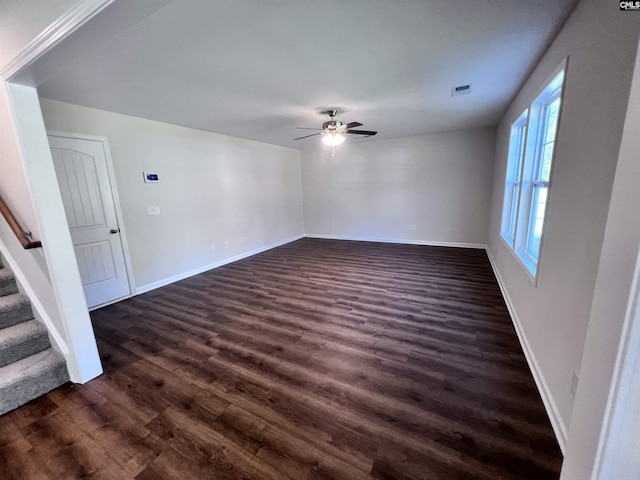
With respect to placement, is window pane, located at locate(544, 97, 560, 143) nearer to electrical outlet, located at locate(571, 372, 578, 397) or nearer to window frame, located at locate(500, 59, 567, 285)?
window frame, located at locate(500, 59, 567, 285)

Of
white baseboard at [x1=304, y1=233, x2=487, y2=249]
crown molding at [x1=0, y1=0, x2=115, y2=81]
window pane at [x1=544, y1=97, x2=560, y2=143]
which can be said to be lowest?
white baseboard at [x1=304, y1=233, x2=487, y2=249]

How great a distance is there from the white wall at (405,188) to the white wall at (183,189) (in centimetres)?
144

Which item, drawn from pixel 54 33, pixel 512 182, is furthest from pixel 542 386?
pixel 54 33

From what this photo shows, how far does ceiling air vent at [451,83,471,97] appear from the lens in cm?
290

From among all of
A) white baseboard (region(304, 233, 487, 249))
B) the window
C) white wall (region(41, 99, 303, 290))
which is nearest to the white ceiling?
white wall (region(41, 99, 303, 290))

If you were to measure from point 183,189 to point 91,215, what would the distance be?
1.30 m

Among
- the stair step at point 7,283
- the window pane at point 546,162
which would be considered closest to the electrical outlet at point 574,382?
the window pane at point 546,162

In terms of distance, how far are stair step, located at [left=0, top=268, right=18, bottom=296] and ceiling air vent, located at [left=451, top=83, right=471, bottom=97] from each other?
4.82 m

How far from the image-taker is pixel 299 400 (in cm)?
181

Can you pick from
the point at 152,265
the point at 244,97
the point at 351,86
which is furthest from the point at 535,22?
the point at 152,265

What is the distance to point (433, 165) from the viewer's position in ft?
18.7

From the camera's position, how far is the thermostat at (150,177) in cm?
380

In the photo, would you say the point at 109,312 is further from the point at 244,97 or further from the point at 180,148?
the point at 244,97

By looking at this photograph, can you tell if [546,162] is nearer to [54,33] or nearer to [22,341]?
[54,33]
